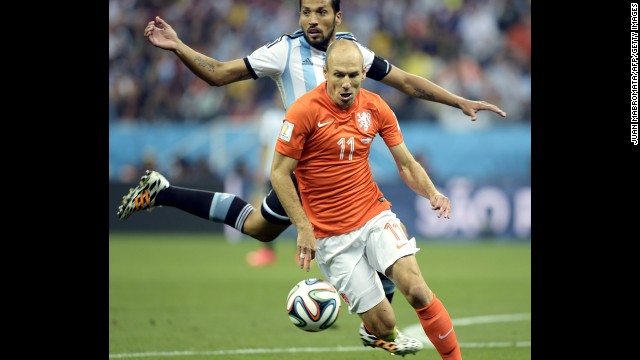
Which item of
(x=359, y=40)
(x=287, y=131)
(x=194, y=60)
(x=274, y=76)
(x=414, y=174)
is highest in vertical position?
(x=359, y=40)

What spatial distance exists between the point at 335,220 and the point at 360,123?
75 cm

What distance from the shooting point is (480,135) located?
67.5ft

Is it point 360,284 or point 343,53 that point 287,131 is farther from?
point 360,284

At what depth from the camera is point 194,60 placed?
7609 mm

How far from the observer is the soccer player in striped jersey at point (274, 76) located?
7641 millimetres

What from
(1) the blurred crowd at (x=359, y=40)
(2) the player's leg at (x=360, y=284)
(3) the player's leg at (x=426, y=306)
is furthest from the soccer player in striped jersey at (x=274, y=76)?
(1) the blurred crowd at (x=359, y=40)

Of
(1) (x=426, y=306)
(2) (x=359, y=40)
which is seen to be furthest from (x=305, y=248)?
(2) (x=359, y=40)

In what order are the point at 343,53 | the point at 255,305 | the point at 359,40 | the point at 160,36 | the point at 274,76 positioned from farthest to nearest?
the point at 359,40, the point at 255,305, the point at 274,76, the point at 160,36, the point at 343,53

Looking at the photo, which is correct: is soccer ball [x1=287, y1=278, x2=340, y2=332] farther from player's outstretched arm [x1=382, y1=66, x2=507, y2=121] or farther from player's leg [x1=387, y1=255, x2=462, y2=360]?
player's outstretched arm [x1=382, y1=66, x2=507, y2=121]

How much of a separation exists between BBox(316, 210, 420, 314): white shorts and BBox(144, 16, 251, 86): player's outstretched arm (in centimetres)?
164

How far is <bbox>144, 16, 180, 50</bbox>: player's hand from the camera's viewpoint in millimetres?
7449

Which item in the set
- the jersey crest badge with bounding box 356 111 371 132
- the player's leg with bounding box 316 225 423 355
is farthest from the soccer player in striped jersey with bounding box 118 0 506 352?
the jersey crest badge with bounding box 356 111 371 132

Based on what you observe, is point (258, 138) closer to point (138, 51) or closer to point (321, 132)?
point (138, 51)

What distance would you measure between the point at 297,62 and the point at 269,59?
0.25 meters
